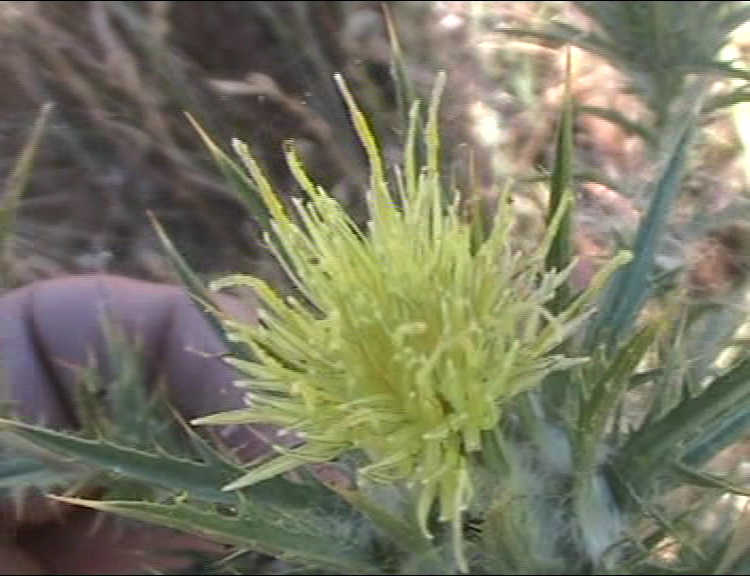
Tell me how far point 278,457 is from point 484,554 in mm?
123

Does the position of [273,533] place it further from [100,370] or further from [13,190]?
[100,370]

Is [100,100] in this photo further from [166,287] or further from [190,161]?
[166,287]

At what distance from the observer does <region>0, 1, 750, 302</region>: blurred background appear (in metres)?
0.90

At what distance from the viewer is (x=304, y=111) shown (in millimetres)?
912

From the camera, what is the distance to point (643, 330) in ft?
2.08

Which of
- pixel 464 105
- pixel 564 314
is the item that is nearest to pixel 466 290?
pixel 564 314

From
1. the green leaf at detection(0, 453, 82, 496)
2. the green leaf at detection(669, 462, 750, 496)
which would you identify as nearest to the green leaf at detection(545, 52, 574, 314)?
the green leaf at detection(669, 462, 750, 496)

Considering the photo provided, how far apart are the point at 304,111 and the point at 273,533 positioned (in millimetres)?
387

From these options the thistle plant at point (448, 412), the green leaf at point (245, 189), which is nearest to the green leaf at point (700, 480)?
the thistle plant at point (448, 412)

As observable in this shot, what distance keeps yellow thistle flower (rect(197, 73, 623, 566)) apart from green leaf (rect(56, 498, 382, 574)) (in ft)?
0.12

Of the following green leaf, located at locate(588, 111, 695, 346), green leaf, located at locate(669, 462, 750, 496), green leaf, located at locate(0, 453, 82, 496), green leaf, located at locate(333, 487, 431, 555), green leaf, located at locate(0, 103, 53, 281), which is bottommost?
green leaf, located at locate(0, 453, 82, 496)

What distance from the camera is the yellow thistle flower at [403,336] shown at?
66 cm

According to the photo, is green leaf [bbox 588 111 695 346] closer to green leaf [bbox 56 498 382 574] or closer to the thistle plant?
the thistle plant

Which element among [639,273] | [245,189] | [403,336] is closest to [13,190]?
[245,189]
